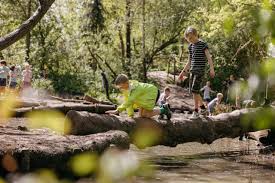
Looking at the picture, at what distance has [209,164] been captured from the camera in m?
8.77

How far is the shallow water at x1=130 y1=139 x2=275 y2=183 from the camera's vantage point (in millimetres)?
7244

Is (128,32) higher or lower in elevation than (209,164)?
higher

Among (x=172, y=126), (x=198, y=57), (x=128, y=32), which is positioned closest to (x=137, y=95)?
(x=172, y=126)

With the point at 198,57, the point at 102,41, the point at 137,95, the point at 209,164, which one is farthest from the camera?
the point at 102,41

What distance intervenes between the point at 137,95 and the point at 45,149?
2.55m

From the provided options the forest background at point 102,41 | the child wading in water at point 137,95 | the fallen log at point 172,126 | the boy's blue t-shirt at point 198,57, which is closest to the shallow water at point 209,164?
the fallen log at point 172,126

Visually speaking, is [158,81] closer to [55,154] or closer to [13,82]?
[13,82]

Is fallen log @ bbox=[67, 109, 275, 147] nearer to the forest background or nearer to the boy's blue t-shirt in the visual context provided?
the boy's blue t-shirt

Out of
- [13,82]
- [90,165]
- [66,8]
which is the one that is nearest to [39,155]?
[90,165]

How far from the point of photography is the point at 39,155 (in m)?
6.04

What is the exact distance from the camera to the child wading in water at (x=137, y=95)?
832 centimetres

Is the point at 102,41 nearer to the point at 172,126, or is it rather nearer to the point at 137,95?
the point at 172,126

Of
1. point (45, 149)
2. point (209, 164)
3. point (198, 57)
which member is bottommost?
point (209, 164)

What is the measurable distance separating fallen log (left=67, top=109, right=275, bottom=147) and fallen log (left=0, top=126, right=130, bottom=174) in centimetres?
62
